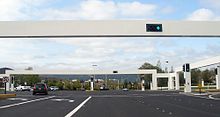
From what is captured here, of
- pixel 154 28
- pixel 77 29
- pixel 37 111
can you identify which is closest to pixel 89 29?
pixel 77 29

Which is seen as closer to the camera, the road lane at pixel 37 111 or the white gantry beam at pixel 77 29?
the road lane at pixel 37 111

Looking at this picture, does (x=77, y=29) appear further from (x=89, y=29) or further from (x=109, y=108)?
(x=109, y=108)

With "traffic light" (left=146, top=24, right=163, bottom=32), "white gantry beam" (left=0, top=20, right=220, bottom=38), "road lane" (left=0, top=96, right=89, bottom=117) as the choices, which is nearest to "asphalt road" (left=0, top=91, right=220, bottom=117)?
"road lane" (left=0, top=96, right=89, bottom=117)

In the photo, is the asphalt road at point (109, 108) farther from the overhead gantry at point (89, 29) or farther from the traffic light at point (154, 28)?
the traffic light at point (154, 28)

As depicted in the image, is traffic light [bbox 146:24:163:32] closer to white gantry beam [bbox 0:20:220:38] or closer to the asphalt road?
white gantry beam [bbox 0:20:220:38]

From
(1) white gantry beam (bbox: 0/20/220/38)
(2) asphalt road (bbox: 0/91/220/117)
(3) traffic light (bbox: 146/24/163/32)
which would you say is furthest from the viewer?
(3) traffic light (bbox: 146/24/163/32)

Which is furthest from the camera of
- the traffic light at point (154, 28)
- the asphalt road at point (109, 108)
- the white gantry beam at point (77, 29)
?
the traffic light at point (154, 28)

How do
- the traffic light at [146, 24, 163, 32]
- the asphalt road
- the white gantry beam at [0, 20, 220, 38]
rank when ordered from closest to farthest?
the asphalt road
the white gantry beam at [0, 20, 220, 38]
the traffic light at [146, 24, 163, 32]

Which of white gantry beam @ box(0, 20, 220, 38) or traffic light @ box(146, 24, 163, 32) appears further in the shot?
traffic light @ box(146, 24, 163, 32)

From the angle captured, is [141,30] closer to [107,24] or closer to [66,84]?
[107,24]

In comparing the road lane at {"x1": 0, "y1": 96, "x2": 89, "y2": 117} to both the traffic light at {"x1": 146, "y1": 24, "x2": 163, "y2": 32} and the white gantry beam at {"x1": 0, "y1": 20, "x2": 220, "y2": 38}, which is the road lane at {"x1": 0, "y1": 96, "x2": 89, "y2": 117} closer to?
the white gantry beam at {"x1": 0, "y1": 20, "x2": 220, "y2": 38}

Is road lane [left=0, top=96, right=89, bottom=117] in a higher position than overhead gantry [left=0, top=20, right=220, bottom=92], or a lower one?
lower

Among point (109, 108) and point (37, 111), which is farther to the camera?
point (109, 108)

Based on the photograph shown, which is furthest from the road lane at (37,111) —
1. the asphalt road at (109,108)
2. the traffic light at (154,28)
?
the traffic light at (154,28)
